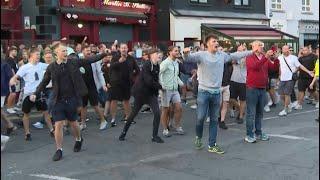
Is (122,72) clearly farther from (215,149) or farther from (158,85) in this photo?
(215,149)

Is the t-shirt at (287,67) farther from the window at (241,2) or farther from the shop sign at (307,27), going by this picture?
the shop sign at (307,27)

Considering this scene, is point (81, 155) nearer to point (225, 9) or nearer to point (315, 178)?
point (315, 178)

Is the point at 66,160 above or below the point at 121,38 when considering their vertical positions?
below

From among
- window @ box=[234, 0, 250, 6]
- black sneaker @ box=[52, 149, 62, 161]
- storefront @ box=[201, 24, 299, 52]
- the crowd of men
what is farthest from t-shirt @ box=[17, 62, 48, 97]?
window @ box=[234, 0, 250, 6]

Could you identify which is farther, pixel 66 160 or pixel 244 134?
pixel 244 134

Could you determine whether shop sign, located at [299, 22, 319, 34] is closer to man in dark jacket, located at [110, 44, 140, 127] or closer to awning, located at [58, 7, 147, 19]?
awning, located at [58, 7, 147, 19]

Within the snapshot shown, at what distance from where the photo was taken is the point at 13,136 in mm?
10836

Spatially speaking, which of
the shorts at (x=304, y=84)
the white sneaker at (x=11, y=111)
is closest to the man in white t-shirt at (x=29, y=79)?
the white sneaker at (x=11, y=111)

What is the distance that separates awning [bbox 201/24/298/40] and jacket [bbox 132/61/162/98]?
16571 mm

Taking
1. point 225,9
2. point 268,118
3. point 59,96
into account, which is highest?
Answer: point 225,9

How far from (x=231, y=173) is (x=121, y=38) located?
699 inches

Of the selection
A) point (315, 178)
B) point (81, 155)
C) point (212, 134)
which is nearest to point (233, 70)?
point (212, 134)

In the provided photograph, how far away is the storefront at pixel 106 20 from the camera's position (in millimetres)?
22000

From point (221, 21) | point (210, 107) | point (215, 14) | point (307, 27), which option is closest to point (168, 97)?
point (210, 107)
